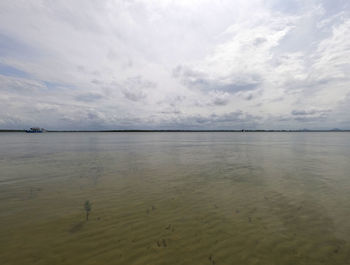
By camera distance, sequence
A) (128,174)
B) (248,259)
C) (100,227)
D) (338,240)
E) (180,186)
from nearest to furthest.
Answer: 1. (248,259)
2. (338,240)
3. (100,227)
4. (180,186)
5. (128,174)

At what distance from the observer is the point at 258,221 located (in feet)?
23.4

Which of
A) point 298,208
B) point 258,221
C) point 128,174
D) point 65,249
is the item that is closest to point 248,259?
point 258,221

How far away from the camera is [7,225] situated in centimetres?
664

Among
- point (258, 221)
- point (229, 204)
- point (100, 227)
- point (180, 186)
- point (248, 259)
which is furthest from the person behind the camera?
point (180, 186)

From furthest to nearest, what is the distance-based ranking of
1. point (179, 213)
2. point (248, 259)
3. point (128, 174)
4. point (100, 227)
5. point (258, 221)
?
point (128, 174) < point (179, 213) < point (258, 221) < point (100, 227) < point (248, 259)

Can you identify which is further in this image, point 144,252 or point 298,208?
point 298,208

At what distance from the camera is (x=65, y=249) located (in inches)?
210

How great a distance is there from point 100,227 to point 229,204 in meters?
6.29

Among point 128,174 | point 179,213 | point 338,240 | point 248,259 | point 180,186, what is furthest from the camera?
point 128,174

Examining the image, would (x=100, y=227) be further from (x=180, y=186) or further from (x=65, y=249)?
(x=180, y=186)

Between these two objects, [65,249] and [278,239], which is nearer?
[65,249]

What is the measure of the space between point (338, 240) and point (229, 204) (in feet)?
13.5

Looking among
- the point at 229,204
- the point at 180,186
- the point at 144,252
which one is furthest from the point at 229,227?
the point at 180,186

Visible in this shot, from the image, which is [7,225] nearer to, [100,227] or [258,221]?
[100,227]
